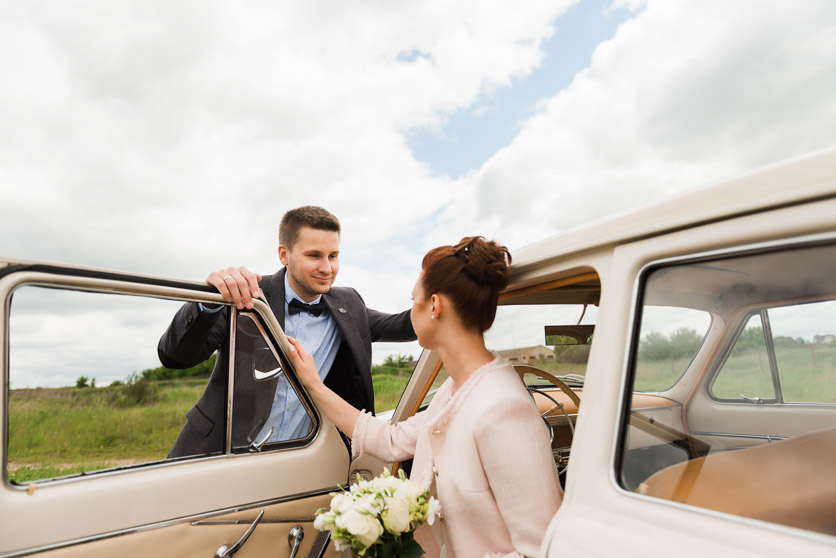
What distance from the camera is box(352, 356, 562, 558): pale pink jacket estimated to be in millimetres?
1638

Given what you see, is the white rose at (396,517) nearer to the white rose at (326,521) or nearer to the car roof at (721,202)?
the white rose at (326,521)

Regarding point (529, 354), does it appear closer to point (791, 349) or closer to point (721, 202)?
point (791, 349)

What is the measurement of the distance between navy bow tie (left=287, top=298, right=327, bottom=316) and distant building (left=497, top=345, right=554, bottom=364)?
4.10ft

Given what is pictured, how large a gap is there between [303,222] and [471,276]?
177 centimetres

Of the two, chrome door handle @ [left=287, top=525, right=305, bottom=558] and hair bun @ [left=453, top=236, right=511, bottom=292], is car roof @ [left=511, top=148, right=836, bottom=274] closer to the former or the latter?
hair bun @ [left=453, top=236, right=511, bottom=292]

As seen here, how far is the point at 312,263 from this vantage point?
11.0 feet

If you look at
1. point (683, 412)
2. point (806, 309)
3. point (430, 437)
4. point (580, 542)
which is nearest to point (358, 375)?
point (430, 437)

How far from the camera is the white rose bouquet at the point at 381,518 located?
1.63 meters

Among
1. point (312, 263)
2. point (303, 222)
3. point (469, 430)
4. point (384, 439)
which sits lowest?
point (384, 439)

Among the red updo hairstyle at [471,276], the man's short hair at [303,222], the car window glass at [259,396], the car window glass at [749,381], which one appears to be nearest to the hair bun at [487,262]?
the red updo hairstyle at [471,276]

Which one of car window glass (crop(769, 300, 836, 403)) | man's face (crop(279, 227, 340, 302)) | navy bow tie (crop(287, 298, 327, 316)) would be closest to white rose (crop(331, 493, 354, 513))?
car window glass (crop(769, 300, 836, 403))

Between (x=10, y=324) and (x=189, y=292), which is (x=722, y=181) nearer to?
(x=189, y=292)

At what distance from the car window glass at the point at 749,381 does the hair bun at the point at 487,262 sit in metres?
0.71

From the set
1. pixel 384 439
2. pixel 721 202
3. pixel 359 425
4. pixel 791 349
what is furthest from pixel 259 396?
pixel 791 349
